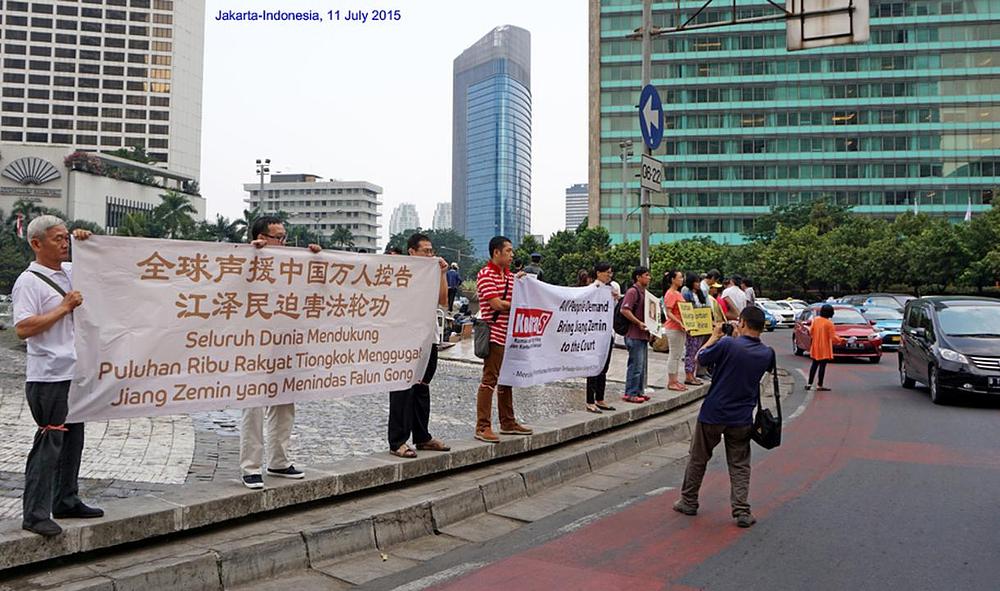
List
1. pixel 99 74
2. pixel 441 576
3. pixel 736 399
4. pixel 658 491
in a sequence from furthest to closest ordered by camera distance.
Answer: pixel 99 74
pixel 658 491
pixel 736 399
pixel 441 576

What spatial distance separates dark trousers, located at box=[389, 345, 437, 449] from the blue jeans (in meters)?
4.07

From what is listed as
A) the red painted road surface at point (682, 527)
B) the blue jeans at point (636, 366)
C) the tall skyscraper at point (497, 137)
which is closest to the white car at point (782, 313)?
the red painted road surface at point (682, 527)

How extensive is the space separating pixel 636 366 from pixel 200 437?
5.47m

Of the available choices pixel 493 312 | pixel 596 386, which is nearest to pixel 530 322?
pixel 493 312

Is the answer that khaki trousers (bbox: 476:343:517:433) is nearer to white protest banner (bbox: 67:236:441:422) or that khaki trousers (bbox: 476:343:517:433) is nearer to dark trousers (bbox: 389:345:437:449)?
A: dark trousers (bbox: 389:345:437:449)

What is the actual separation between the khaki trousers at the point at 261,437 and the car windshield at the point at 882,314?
73.5ft

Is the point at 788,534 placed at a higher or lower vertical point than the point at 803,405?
lower

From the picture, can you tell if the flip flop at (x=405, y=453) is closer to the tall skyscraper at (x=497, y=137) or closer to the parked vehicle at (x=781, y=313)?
the parked vehicle at (x=781, y=313)

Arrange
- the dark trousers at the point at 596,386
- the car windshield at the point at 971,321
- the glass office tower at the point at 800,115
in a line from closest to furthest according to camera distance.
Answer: the dark trousers at the point at 596,386 < the car windshield at the point at 971,321 < the glass office tower at the point at 800,115

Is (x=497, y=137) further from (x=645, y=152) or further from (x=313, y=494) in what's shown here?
(x=313, y=494)

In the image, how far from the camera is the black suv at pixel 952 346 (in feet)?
35.8

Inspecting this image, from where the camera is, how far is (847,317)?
789 inches

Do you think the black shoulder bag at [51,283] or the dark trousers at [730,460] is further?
the dark trousers at [730,460]

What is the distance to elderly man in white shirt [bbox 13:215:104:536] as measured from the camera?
3918 millimetres
